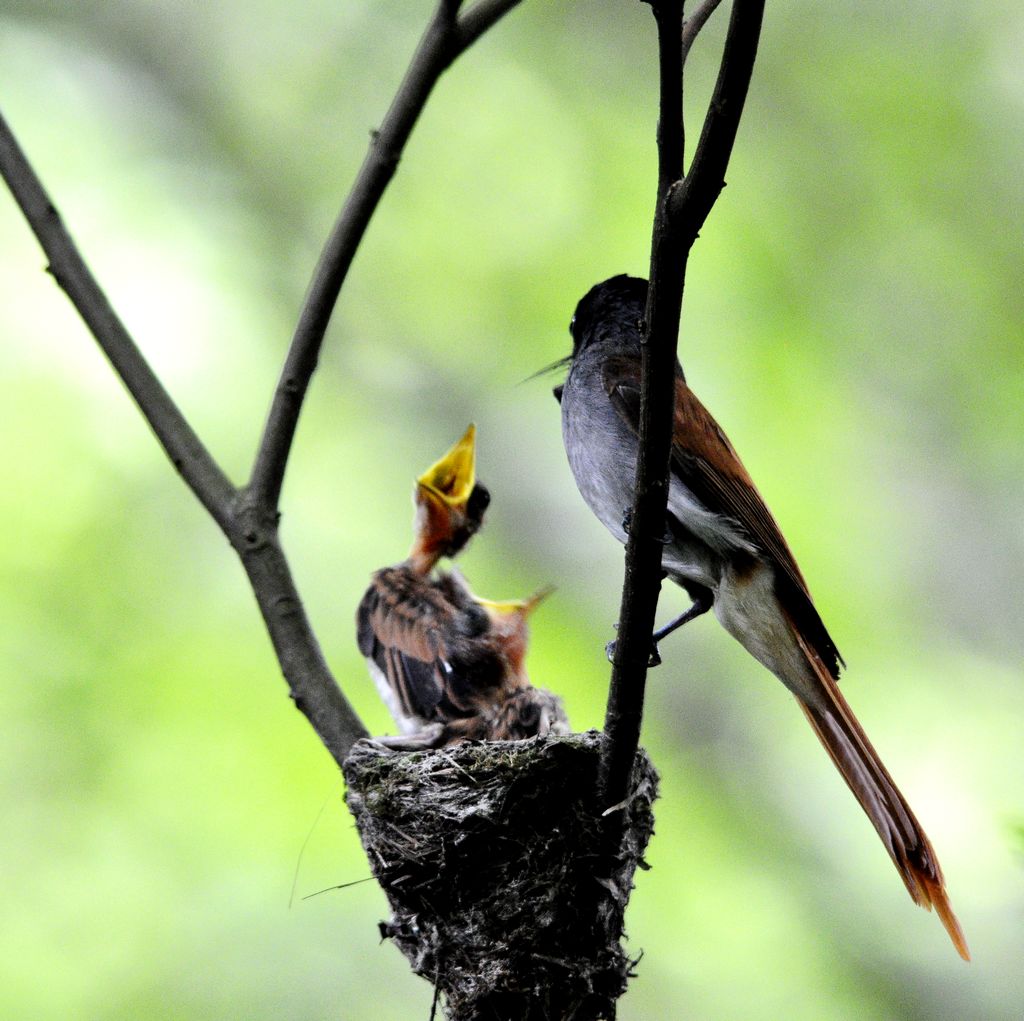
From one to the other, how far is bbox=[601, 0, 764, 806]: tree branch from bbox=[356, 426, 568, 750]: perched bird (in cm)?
169

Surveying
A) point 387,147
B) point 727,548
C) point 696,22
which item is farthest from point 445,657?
point 696,22

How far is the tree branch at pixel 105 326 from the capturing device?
4.07 meters

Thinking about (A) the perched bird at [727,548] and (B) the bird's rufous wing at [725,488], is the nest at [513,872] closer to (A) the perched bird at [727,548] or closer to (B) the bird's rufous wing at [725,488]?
(A) the perched bird at [727,548]

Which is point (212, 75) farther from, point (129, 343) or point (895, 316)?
point (129, 343)

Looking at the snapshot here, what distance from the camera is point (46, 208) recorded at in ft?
13.4

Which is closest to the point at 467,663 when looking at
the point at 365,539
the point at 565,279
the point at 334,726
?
the point at 334,726

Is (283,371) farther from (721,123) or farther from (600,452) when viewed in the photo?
(721,123)

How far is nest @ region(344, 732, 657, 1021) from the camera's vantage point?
3258mm

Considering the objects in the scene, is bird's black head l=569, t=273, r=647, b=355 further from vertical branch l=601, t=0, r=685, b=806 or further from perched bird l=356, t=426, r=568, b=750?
vertical branch l=601, t=0, r=685, b=806

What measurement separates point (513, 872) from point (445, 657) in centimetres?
147

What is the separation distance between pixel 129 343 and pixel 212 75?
6.53 meters

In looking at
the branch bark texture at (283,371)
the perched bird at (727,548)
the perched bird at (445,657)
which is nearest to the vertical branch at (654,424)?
the perched bird at (727,548)

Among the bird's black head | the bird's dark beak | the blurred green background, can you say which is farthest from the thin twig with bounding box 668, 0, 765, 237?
the blurred green background

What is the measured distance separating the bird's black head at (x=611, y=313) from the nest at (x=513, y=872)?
1.35 m
